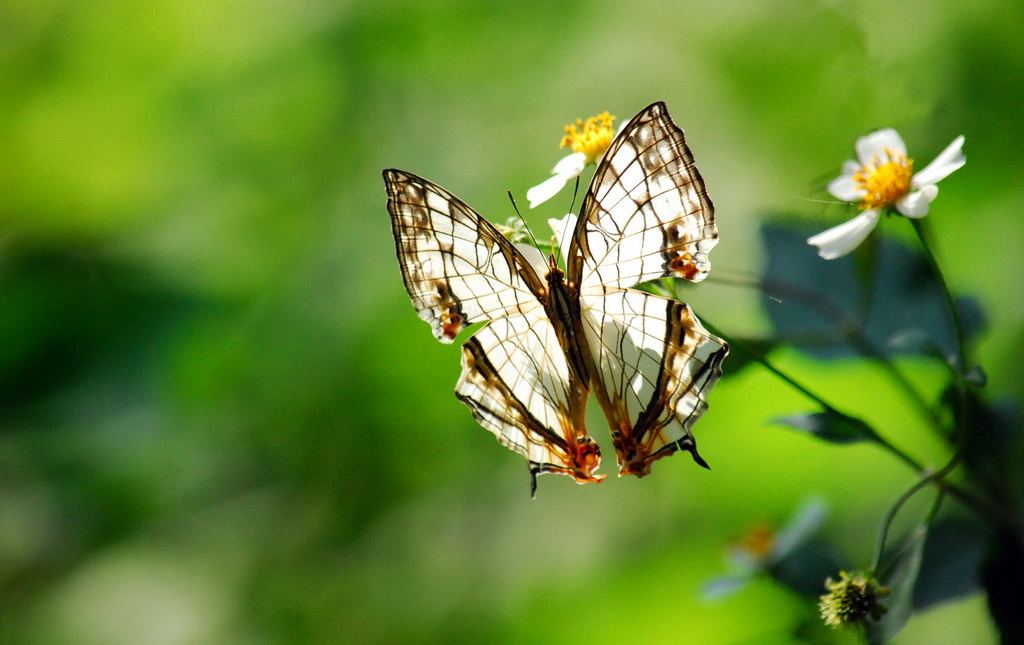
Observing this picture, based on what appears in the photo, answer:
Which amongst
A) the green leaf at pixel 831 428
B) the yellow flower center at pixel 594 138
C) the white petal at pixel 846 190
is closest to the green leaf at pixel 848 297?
the white petal at pixel 846 190

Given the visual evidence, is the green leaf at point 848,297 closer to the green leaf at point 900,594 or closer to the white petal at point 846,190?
the white petal at point 846,190

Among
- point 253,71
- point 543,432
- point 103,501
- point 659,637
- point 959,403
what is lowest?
point 659,637

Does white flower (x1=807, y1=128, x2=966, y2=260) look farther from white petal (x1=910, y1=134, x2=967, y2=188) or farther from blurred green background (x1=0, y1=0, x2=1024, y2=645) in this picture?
blurred green background (x1=0, y1=0, x2=1024, y2=645)

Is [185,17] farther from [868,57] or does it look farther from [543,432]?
[543,432]

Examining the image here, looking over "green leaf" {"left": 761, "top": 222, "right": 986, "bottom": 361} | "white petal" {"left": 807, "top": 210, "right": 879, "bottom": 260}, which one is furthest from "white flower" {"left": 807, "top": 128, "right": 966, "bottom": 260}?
"green leaf" {"left": 761, "top": 222, "right": 986, "bottom": 361}

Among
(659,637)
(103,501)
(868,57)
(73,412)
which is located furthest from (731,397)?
(73,412)

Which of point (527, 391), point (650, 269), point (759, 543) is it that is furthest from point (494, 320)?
point (759, 543)
